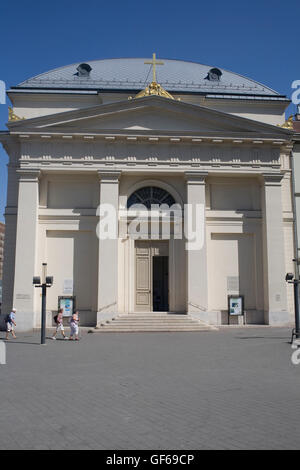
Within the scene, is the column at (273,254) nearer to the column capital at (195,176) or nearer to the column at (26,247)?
the column capital at (195,176)

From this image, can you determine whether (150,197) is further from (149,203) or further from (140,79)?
(140,79)

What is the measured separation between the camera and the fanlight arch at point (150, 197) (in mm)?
26359

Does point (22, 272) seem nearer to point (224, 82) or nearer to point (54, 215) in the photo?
point (54, 215)

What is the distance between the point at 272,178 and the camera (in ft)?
85.6

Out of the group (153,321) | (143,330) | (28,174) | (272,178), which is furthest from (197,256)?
(28,174)

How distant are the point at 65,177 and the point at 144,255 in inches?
249

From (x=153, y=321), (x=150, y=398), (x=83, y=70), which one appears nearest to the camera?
(x=150, y=398)

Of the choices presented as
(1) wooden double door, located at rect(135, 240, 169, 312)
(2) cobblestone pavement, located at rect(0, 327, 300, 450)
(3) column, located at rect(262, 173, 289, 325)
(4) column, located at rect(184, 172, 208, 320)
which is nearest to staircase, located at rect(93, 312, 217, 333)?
(4) column, located at rect(184, 172, 208, 320)

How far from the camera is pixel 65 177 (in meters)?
26.1

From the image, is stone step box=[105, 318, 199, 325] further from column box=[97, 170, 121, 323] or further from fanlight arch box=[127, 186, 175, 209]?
fanlight arch box=[127, 186, 175, 209]

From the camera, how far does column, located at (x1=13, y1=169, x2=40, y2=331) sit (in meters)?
23.8

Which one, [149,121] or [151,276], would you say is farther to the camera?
[151,276]

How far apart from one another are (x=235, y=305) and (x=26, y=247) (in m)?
11.8
